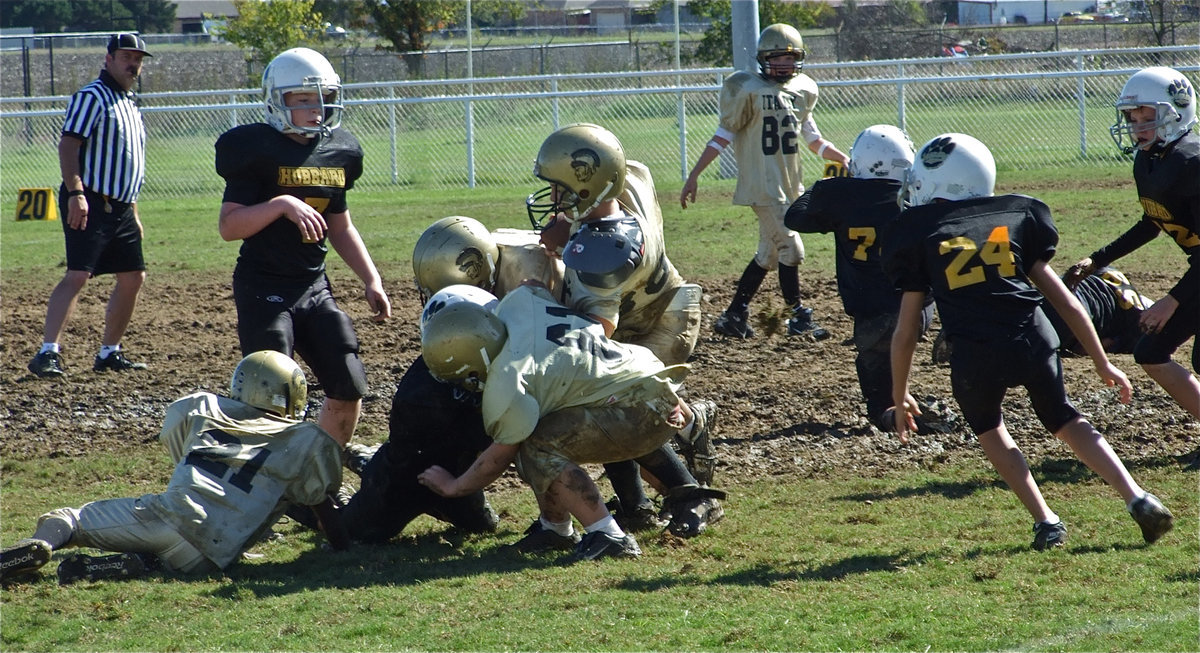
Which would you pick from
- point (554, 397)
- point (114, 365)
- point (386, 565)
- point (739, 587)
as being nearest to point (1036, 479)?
point (739, 587)

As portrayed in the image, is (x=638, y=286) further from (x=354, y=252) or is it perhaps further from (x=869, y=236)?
(x=869, y=236)

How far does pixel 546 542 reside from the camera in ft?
16.1

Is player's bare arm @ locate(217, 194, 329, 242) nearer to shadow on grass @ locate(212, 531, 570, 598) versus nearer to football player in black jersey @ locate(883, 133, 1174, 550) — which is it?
shadow on grass @ locate(212, 531, 570, 598)

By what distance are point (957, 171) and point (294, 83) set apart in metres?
2.94

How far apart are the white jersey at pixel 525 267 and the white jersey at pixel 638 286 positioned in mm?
260

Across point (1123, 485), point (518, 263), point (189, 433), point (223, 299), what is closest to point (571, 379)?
point (518, 263)

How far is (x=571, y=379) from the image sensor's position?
4617 mm

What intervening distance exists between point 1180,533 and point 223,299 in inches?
321

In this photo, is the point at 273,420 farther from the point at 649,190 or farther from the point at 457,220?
the point at 649,190

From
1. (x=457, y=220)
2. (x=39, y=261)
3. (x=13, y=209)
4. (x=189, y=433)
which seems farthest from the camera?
(x=13, y=209)

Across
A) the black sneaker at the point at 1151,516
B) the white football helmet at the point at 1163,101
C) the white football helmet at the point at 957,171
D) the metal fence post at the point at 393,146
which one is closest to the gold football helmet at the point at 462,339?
the white football helmet at the point at 957,171

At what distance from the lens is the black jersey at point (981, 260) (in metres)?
4.53

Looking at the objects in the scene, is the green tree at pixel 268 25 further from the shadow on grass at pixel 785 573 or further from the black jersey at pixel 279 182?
the shadow on grass at pixel 785 573

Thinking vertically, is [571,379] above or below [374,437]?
above
